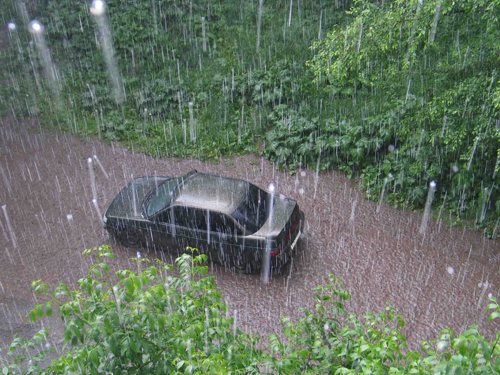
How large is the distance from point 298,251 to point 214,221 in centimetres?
200

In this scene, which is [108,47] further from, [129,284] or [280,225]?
[129,284]

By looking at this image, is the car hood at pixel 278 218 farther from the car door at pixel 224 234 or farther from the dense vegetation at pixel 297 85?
the dense vegetation at pixel 297 85

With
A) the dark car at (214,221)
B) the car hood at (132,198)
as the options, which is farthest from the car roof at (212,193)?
the car hood at (132,198)

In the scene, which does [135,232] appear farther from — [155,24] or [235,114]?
[155,24]

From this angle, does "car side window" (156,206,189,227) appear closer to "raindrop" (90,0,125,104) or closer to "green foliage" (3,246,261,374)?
"green foliage" (3,246,261,374)

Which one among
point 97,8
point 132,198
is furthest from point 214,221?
point 97,8

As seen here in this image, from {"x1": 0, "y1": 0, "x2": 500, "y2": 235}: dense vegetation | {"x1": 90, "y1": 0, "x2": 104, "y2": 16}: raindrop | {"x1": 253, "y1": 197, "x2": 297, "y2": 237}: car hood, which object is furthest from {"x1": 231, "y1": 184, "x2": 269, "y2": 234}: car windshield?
{"x1": 90, "y1": 0, "x2": 104, "y2": 16}: raindrop

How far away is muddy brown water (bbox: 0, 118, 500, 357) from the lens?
753 cm

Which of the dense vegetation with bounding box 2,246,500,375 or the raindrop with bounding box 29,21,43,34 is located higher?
the raindrop with bounding box 29,21,43,34

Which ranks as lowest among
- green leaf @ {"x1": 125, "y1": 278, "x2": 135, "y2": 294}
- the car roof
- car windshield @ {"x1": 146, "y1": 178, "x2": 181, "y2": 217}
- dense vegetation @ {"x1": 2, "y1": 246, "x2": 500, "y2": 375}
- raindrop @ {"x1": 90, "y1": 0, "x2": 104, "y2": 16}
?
car windshield @ {"x1": 146, "y1": 178, "x2": 181, "y2": 217}

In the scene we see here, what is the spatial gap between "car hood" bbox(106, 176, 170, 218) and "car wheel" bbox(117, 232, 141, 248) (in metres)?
0.40

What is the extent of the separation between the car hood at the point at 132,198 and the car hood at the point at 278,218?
8.37ft

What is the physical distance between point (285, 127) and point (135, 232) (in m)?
5.38

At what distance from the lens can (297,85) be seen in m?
13.2
